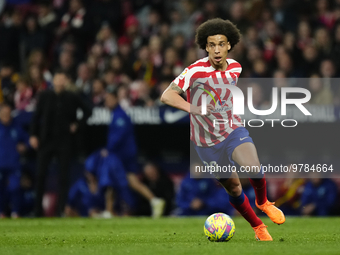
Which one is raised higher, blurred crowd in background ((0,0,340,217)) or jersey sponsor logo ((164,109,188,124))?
blurred crowd in background ((0,0,340,217))

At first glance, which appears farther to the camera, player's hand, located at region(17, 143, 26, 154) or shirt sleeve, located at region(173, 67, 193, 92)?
player's hand, located at region(17, 143, 26, 154)

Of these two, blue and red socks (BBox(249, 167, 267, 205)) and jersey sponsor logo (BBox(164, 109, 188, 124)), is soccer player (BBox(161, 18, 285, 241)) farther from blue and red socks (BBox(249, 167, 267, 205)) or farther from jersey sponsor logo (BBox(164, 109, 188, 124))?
jersey sponsor logo (BBox(164, 109, 188, 124))

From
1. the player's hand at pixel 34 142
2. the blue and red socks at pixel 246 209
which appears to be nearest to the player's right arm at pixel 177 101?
the blue and red socks at pixel 246 209

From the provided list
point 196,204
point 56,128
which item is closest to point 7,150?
point 56,128

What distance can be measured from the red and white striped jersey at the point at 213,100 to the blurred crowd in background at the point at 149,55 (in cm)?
426

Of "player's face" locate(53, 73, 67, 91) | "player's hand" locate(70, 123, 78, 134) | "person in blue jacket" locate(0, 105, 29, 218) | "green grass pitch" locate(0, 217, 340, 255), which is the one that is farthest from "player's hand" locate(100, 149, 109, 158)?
"green grass pitch" locate(0, 217, 340, 255)

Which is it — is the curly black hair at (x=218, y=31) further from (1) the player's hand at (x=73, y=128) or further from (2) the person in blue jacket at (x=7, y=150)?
(2) the person in blue jacket at (x=7, y=150)

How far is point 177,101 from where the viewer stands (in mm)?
6027

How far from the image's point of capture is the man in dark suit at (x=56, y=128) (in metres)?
10.5

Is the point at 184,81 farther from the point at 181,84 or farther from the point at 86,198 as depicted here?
the point at 86,198

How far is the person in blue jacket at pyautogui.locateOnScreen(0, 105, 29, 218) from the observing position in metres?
11.3

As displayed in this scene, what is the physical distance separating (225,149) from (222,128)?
218 mm

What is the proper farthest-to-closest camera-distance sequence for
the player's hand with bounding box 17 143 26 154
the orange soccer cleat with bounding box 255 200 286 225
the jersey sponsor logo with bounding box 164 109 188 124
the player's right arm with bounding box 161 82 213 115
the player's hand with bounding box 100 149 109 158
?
the player's hand with bounding box 17 143 26 154
the player's hand with bounding box 100 149 109 158
the jersey sponsor logo with bounding box 164 109 188 124
the orange soccer cleat with bounding box 255 200 286 225
the player's right arm with bounding box 161 82 213 115

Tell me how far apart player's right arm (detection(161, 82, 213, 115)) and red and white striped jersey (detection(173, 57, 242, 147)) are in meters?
0.17
